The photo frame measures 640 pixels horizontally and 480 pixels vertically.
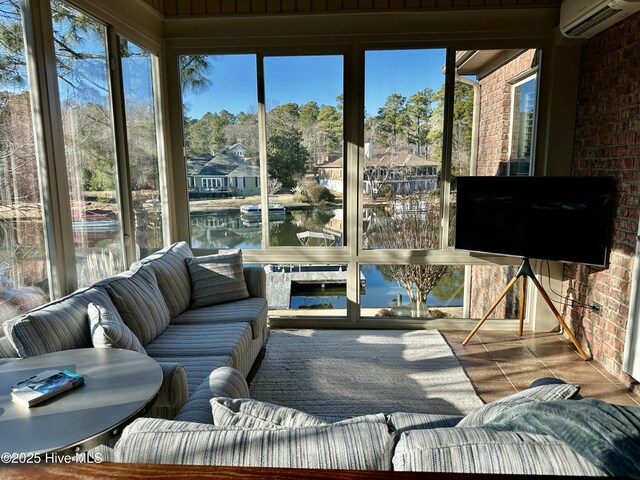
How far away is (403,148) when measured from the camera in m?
4.21

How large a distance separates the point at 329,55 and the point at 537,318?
321 cm

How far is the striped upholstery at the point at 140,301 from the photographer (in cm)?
262

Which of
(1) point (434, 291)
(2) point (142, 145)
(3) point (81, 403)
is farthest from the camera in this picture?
(1) point (434, 291)

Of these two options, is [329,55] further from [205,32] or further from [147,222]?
[147,222]

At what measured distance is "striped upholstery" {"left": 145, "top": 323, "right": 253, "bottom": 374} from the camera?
8.81 ft

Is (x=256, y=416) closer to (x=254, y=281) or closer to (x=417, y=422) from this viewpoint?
(x=417, y=422)

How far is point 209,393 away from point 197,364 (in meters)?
0.91

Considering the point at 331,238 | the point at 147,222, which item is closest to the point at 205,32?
the point at 147,222

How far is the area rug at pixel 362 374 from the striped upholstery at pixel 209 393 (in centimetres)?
119

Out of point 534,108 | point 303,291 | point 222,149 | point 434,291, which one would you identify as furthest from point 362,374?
point 534,108

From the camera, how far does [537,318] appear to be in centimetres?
428

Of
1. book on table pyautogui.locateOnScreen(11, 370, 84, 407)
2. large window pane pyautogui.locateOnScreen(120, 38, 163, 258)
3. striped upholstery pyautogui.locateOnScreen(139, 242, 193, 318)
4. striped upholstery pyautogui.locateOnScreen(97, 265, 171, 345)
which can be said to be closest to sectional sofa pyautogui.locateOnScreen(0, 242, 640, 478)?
Answer: book on table pyautogui.locateOnScreen(11, 370, 84, 407)

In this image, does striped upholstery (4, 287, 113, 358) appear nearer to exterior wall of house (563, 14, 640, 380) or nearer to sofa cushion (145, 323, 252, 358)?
sofa cushion (145, 323, 252, 358)

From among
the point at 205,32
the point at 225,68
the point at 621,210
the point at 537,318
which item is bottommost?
the point at 537,318
